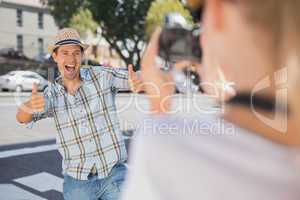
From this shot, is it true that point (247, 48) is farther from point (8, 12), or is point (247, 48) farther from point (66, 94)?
point (8, 12)

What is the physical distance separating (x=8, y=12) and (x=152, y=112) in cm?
4044

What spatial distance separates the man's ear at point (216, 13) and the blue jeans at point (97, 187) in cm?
218

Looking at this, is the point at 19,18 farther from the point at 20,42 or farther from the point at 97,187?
the point at 97,187

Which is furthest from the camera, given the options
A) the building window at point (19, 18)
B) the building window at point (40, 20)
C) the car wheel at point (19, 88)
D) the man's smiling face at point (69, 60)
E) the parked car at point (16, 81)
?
the building window at point (40, 20)

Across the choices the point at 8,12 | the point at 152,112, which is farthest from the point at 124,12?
the point at 152,112

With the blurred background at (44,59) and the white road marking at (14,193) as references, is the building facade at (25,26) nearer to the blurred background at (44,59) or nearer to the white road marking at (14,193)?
the blurred background at (44,59)

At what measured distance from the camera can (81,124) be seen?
9.18 ft

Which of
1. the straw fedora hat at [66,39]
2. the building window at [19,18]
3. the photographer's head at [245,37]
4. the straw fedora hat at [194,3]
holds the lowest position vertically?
the photographer's head at [245,37]

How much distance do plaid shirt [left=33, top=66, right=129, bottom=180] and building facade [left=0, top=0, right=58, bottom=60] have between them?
34021 mm

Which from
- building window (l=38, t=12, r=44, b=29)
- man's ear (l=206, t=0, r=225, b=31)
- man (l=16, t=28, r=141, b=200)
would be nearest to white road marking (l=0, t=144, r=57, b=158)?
man (l=16, t=28, r=141, b=200)

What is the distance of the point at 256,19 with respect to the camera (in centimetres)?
65

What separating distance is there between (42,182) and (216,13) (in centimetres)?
527

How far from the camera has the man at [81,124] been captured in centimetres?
279

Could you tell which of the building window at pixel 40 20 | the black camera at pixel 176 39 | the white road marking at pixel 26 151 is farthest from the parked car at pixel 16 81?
the black camera at pixel 176 39
